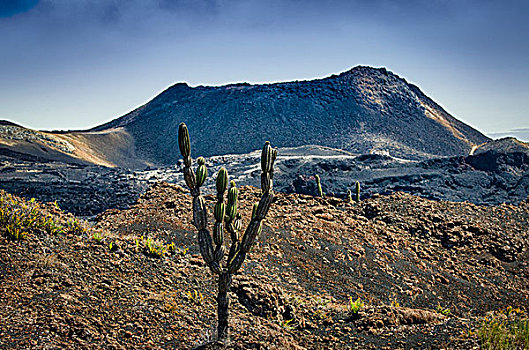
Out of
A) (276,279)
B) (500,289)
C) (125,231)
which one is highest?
(125,231)

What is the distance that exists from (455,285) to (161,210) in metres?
7.29

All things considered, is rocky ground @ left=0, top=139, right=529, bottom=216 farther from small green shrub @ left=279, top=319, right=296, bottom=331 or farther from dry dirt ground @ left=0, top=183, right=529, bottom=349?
small green shrub @ left=279, top=319, right=296, bottom=331

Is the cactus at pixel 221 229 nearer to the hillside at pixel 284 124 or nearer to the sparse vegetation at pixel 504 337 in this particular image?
the sparse vegetation at pixel 504 337

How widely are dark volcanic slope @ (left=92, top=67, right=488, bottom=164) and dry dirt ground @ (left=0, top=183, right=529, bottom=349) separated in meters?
39.8

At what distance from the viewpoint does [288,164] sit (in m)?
32.9

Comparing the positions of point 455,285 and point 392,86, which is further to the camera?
point 392,86

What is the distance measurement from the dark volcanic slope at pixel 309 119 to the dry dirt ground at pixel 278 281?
39.8 m

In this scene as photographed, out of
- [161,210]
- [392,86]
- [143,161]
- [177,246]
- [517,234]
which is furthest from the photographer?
[392,86]

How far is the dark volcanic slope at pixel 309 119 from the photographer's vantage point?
56344 mm

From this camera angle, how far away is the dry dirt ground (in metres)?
4.73

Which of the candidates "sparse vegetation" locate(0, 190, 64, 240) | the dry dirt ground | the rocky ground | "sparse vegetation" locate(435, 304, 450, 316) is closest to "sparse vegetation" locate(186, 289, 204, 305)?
the dry dirt ground

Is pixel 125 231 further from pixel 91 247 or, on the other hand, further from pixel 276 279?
pixel 276 279

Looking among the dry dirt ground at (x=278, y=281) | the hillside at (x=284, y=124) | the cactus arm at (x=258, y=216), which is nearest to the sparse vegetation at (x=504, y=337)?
the dry dirt ground at (x=278, y=281)

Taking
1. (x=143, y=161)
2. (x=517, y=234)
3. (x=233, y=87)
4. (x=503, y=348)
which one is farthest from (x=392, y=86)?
(x=503, y=348)
